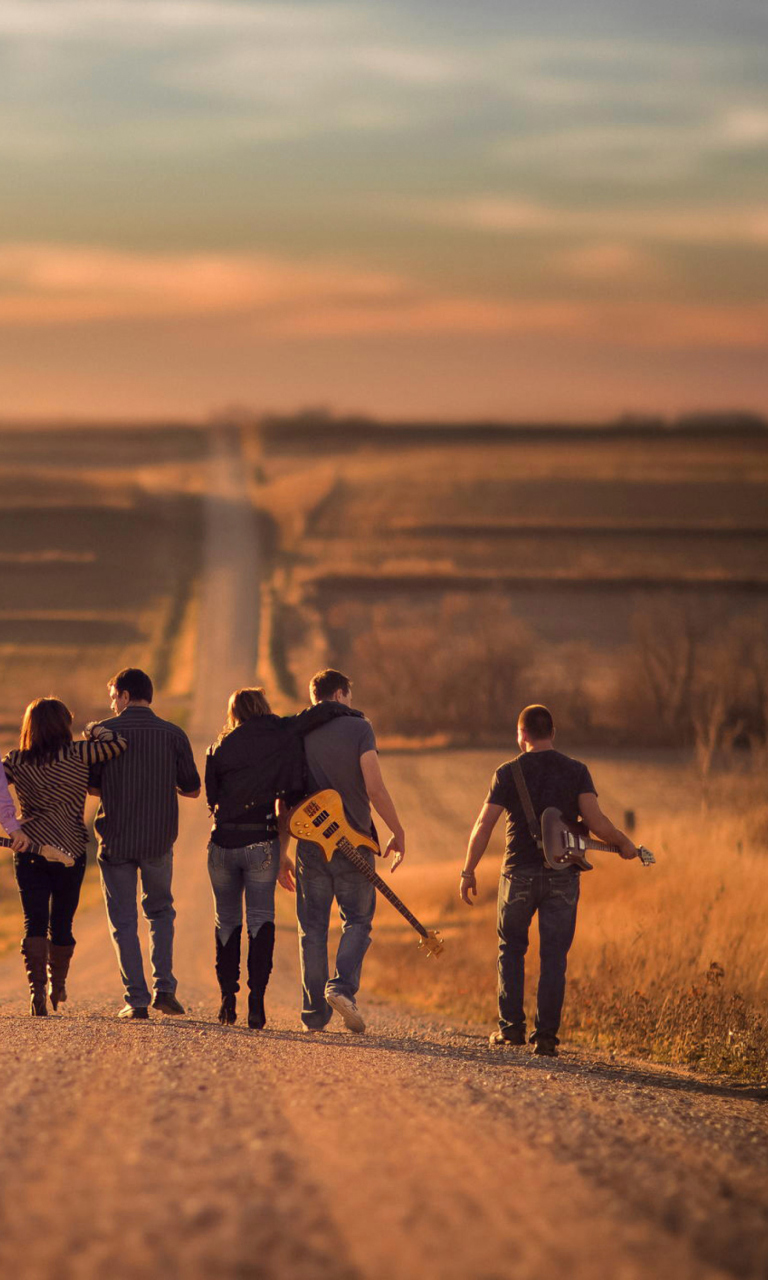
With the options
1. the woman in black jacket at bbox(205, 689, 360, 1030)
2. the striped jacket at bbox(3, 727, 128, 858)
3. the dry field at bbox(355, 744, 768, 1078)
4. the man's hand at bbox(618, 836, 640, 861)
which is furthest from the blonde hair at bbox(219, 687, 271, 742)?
the dry field at bbox(355, 744, 768, 1078)

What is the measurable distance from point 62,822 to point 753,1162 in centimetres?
487

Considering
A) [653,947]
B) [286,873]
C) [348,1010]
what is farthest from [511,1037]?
[653,947]

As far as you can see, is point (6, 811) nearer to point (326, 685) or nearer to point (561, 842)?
point (326, 685)

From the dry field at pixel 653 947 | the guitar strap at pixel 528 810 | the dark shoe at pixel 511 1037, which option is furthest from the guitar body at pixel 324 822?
the dry field at pixel 653 947

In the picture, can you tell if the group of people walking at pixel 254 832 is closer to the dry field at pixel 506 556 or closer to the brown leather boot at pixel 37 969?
the brown leather boot at pixel 37 969

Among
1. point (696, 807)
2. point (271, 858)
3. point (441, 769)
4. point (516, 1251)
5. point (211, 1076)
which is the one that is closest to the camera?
point (516, 1251)

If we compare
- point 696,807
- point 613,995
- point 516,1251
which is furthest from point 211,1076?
point 696,807

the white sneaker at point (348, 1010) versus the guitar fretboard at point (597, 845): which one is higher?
the guitar fretboard at point (597, 845)

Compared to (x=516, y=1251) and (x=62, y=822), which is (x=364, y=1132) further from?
(x=62, y=822)

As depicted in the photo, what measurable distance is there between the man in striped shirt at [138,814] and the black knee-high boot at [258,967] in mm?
499

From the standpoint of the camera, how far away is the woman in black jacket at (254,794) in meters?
9.03

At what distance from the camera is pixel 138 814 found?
914cm

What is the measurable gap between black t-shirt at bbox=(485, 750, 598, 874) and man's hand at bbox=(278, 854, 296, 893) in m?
1.39

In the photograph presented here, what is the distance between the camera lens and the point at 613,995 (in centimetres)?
1138
